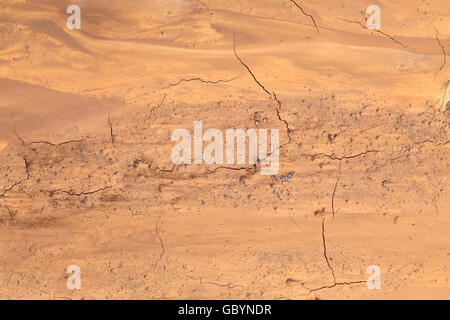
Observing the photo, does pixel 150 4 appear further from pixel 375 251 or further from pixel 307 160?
pixel 375 251

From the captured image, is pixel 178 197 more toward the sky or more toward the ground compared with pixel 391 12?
more toward the ground

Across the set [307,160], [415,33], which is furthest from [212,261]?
[415,33]

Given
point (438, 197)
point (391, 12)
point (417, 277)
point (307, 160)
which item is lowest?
point (417, 277)

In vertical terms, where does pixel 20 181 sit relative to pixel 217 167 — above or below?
below

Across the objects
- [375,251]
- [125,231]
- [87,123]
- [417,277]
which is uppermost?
[87,123]

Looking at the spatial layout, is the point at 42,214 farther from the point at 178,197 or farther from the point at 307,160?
the point at 307,160

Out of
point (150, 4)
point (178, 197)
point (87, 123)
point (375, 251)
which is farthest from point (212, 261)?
point (150, 4)
